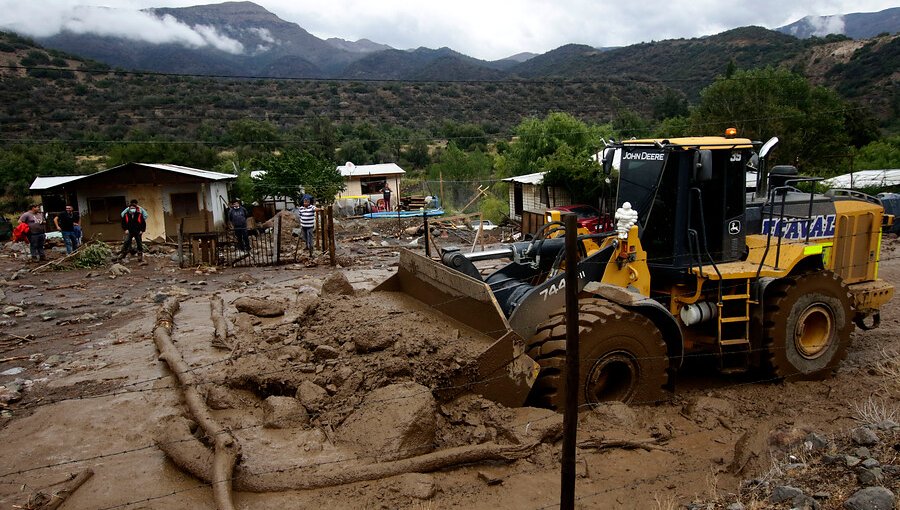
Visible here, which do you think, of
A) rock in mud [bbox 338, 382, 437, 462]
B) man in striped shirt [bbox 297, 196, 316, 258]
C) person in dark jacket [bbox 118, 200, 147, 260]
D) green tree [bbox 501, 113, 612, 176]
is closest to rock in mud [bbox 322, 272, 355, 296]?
rock in mud [bbox 338, 382, 437, 462]

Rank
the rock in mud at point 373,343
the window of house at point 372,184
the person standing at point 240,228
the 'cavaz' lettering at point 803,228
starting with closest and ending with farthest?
the rock in mud at point 373,343 < the 'cavaz' lettering at point 803,228 < the person standing at point 240,228 < the window of house at point 372,184

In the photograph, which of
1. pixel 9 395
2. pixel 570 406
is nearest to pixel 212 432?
pixel 570 406

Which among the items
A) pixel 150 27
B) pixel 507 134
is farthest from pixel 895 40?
pixel 150 27

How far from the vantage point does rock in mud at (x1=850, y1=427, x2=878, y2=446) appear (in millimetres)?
5207

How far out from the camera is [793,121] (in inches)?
1141

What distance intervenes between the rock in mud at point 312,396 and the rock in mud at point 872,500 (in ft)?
14.4

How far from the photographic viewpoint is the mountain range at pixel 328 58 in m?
115

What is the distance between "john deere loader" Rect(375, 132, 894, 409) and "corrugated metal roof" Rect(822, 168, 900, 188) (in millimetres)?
18601

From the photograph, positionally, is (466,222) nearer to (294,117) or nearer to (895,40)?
(294,117)

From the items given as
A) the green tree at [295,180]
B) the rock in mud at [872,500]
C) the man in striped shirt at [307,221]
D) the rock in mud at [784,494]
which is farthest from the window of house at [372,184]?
the rock in mud at [872,500]

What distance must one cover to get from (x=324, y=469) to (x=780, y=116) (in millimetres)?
29310

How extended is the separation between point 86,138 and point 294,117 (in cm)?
1887

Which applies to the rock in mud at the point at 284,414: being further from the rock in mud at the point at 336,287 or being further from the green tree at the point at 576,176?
the green tree at the point at 576,176

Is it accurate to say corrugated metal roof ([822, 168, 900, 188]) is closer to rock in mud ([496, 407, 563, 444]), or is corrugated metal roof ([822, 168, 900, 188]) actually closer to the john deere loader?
the john deere loader
